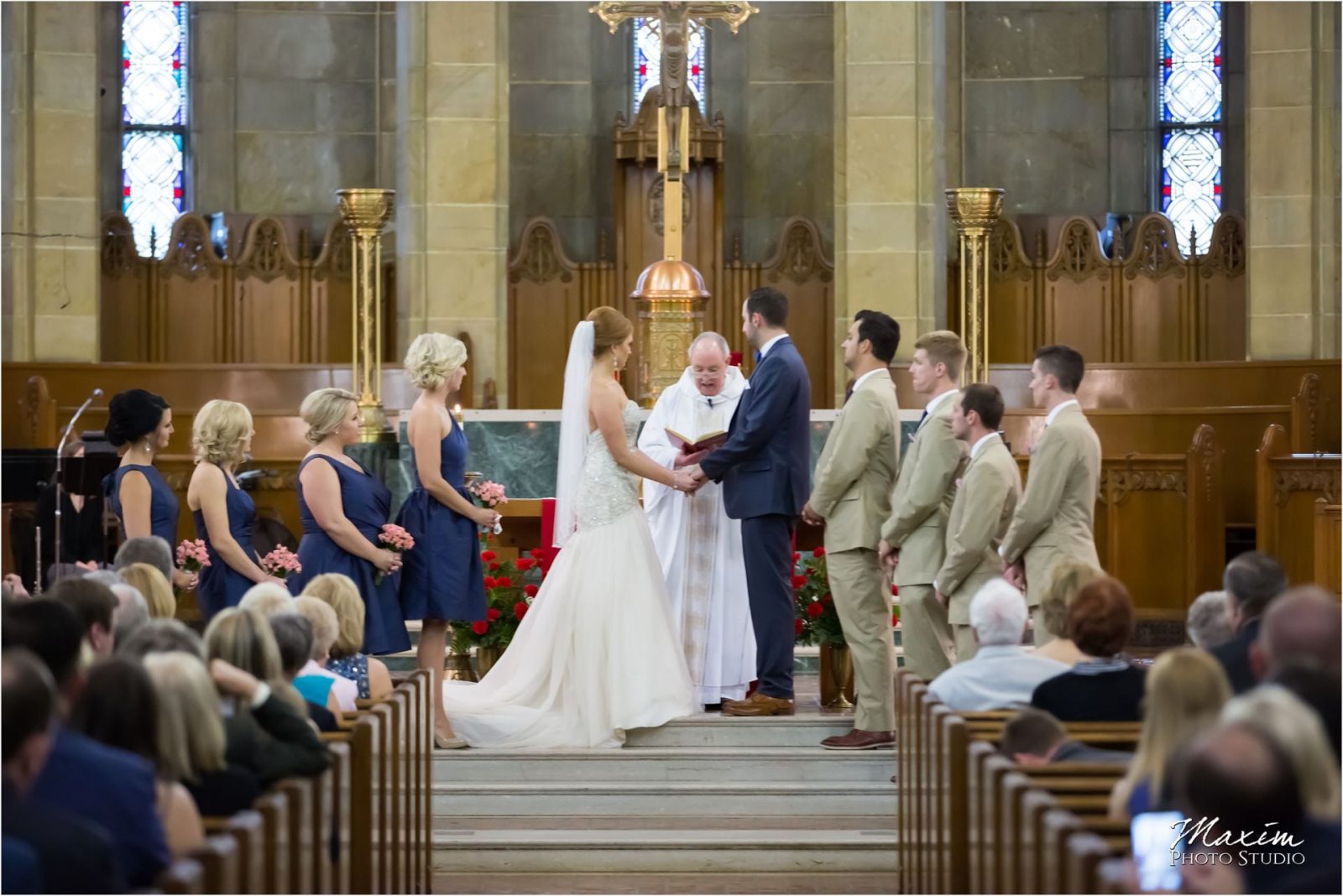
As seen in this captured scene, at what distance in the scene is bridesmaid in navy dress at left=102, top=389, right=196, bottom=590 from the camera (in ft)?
24.0

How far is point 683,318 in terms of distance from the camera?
34.2 feet

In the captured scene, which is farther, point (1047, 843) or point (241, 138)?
point (241, 138)

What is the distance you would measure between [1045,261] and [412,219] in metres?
5.38

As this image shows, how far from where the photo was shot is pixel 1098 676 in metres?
5.16

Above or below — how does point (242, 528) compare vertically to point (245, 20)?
below

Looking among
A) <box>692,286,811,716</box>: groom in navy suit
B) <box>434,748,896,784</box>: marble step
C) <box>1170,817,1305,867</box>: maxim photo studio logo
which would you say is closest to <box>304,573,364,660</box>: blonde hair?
<box>434,748,896,784</box>: marble step

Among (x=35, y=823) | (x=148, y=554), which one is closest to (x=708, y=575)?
(x=148, y=554)

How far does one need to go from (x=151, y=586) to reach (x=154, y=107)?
12005 mm

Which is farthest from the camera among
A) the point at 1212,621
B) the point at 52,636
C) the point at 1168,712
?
the point at 1212,621

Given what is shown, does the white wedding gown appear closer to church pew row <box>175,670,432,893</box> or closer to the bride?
the bride

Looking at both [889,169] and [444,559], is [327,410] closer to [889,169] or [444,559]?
[444,559]

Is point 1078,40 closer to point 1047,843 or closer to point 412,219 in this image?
point 412,219

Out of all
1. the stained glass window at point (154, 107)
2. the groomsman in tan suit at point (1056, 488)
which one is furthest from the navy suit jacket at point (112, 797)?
the stained glass window at point (154, 107)

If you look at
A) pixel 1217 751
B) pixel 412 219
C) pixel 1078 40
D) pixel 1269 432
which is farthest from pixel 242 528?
pixel 1078 40
